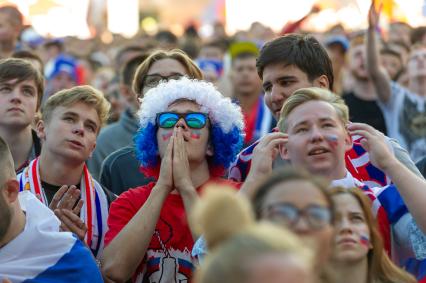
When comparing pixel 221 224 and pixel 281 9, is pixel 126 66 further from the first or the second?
pixel 281 9

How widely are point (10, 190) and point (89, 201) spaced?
90cm

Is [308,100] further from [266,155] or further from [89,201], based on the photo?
[89,201]

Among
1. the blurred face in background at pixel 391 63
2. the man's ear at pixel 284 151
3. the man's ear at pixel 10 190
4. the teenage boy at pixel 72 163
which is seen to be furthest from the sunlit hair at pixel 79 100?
the blurred face in background at pixel 391 63

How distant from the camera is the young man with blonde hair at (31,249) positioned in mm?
5082

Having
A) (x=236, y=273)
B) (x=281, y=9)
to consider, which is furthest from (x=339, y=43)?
(x=281, y=9)

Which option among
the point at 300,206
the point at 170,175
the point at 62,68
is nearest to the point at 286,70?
the point at 170,175

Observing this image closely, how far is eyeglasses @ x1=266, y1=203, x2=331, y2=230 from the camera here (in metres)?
3.60

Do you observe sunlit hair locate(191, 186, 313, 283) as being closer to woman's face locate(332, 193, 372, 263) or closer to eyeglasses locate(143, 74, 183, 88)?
woman's face locate(332, 193, 372, 263)

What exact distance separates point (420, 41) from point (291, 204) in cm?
990

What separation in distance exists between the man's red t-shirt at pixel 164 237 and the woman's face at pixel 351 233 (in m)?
0.92

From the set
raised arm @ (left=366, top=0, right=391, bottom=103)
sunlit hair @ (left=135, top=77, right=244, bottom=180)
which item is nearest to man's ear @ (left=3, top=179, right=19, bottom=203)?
sunlit hair @ (left=135, top=77, right=244, bottom=180)

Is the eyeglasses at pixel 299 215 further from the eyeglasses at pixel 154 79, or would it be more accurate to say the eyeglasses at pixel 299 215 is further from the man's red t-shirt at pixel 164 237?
the eyeglasses at pixel 154 79

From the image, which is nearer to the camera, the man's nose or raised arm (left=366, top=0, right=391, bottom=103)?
the man's nose

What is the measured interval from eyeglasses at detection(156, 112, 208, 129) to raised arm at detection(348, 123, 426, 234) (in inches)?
31.4
